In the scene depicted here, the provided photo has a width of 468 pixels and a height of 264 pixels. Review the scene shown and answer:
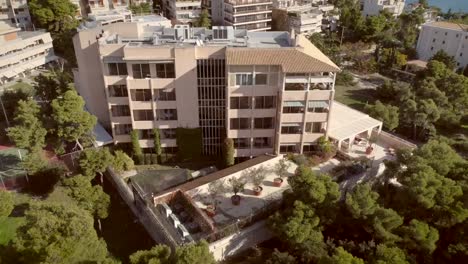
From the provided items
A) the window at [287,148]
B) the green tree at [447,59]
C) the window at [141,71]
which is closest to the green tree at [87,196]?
the window at [141,71]

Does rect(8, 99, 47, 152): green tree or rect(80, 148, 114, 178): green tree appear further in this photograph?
rect(8, 99, 47, 152): green tree

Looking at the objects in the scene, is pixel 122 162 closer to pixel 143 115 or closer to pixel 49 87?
pixel 143 115

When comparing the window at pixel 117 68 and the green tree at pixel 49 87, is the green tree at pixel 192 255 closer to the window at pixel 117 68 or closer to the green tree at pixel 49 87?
the window at pixel 117 68

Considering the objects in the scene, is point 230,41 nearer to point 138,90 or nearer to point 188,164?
point 138,90

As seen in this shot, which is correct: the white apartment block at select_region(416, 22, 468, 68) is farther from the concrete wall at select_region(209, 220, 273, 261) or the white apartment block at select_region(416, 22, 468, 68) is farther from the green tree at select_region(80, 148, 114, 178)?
the green tree at select_region(80, 148, 114, 178)

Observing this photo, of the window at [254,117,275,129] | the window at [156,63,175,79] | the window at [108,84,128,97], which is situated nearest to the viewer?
the window at [156,63,175,79]

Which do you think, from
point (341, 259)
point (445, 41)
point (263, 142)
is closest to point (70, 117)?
point (263, 142)

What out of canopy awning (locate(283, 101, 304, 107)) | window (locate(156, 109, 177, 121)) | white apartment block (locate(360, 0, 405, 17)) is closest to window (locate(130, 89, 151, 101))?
window (locate(156, 109, 177, 121))

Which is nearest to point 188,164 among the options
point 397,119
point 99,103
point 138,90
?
point 138,90
